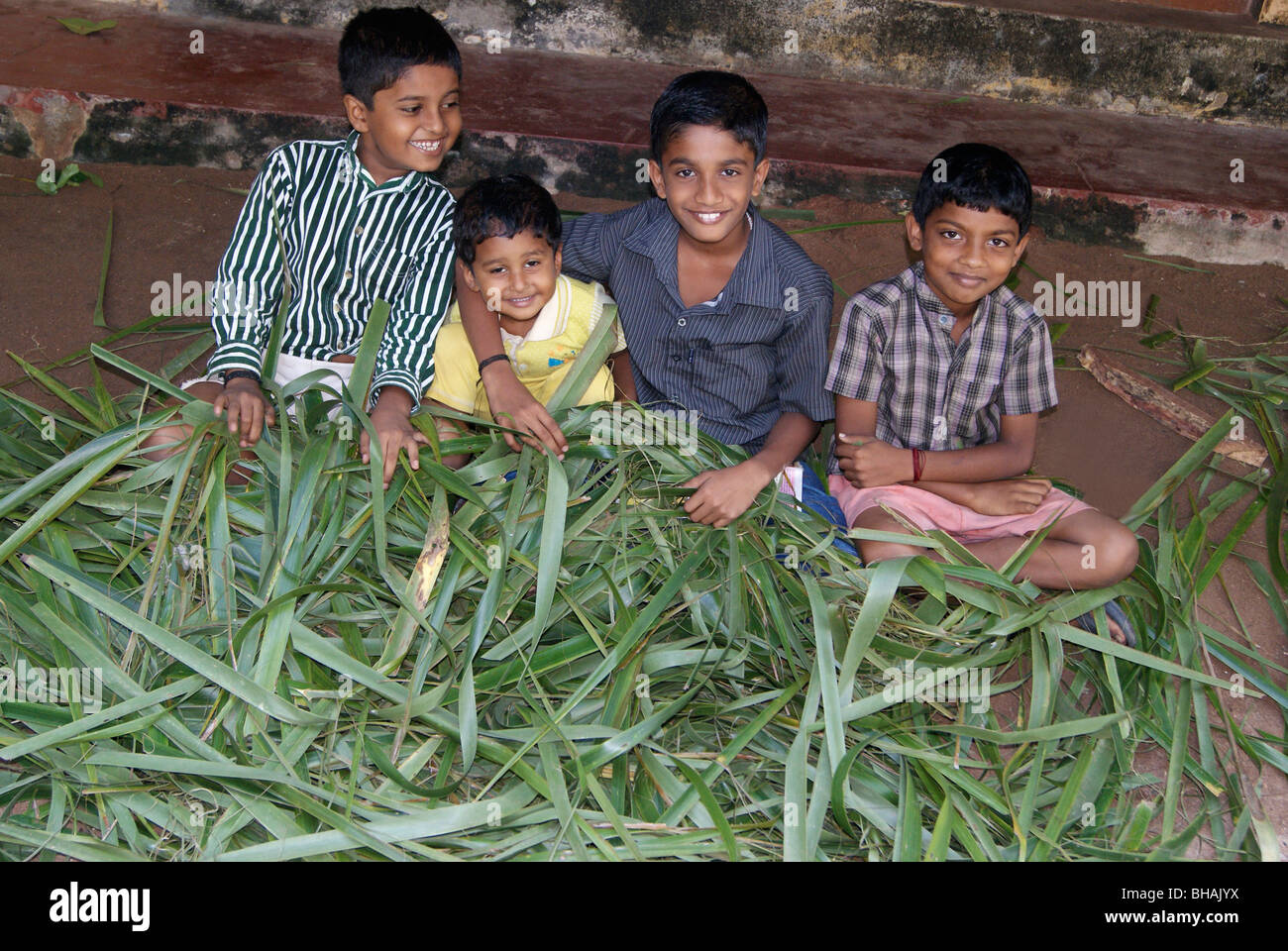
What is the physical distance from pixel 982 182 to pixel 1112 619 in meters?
0.96

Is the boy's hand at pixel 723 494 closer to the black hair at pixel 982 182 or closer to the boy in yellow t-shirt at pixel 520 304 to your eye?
the boy in yellow t-shirt at pixel 520 304

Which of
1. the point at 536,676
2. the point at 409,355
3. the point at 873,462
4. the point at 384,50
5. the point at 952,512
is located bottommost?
the point at 536,676

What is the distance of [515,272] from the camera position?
2.31 m

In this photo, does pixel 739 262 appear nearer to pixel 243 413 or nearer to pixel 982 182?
pixel 982 182

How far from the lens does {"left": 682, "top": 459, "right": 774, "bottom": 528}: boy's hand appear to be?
2213 mm

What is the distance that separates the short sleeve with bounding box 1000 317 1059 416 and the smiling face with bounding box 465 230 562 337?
104 centimetres

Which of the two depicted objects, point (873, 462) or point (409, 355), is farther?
point (873, 462)

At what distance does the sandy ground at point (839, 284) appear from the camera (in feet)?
9.15

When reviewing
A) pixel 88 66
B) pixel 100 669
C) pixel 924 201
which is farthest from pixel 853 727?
pixel 88 66

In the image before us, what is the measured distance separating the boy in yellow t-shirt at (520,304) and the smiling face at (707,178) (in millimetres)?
256

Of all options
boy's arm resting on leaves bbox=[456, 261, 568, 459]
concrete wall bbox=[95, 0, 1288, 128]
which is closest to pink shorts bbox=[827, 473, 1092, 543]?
boy's arm resting on leaves bbox=[456, 261, 568, 459]

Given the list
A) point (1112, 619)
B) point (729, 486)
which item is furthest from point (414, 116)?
point (1112, 619)

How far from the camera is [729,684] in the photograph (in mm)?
2145

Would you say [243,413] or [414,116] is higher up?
[414,116]
